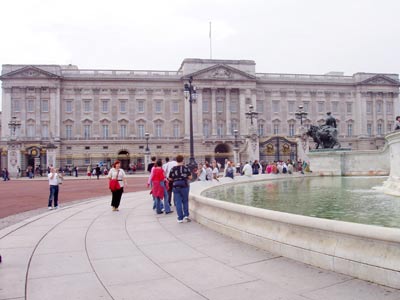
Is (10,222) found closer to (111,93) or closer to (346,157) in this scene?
(346,157)

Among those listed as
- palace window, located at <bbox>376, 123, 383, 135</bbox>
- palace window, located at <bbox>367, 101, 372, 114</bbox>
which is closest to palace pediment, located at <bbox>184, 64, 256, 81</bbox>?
palace window, located at <bbox>367, 101, 372, 114</bbox>

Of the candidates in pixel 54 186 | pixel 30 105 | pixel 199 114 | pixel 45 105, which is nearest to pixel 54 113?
pixel 45 105

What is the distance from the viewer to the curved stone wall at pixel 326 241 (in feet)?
13.3

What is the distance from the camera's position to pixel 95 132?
6328cm

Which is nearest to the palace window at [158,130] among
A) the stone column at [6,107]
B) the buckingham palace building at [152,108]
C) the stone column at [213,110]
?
the buckingham palace building at [152,108]

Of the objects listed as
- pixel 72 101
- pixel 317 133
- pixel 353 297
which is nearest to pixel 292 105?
pixel 72 101

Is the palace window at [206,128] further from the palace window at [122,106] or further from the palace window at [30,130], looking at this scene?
the palace window at [30,130]

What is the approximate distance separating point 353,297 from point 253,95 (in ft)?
210

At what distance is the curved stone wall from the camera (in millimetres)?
4051

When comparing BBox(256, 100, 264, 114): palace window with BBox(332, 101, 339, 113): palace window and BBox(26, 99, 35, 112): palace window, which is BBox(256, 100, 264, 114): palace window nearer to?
BBox(332, 101, 339, 113): palace window

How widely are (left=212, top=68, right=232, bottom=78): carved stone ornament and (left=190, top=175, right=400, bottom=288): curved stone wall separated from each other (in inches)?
2366

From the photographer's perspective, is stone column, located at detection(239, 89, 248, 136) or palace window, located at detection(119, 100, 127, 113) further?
stone column, located at detection(239, 89, 248, 136)

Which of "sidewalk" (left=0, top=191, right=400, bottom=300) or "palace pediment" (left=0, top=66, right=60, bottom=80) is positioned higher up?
"palace pediment" (left=0, top=66, right=60, bottom=80)

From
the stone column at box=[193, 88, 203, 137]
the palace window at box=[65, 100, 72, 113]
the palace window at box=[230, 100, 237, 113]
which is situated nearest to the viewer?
the palace window at box=[65, 100, 72, 113]
